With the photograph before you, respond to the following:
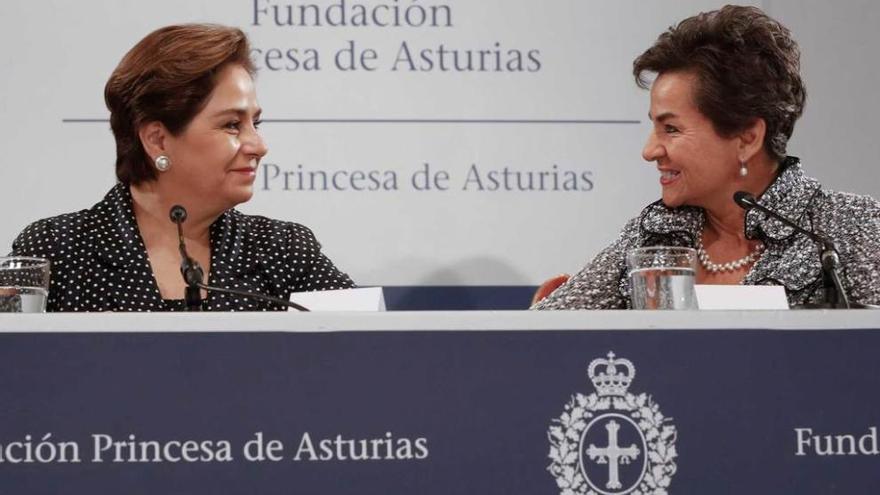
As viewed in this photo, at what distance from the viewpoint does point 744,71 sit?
9.16ft

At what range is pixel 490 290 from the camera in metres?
3.38

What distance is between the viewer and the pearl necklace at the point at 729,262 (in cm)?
274

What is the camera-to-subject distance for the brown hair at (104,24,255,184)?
2818 mm

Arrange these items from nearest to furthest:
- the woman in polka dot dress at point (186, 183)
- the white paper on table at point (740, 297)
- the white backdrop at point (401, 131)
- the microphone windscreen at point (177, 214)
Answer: the white paper on table at point (740, 297) < the microphone windscreen at point (177, 214) < the woman in polka dot dress at point (186, 183) < the white backdrop at point (401, 131)

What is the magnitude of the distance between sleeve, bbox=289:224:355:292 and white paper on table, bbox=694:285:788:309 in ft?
3.30

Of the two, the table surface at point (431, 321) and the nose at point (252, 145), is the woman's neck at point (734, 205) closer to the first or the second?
the nose at point (252, 145)

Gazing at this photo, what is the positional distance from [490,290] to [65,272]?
1138mm

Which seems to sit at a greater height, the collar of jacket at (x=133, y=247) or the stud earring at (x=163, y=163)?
the stud earring at (x=163, y=163)

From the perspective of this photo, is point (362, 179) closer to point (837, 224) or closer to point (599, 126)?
point (599, 126)

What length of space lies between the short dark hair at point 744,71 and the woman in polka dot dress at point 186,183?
2.96 feet

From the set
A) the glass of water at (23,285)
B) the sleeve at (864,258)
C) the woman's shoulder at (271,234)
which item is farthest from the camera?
the woman's shoulder at (271,234)

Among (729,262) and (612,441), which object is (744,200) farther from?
(612,441)

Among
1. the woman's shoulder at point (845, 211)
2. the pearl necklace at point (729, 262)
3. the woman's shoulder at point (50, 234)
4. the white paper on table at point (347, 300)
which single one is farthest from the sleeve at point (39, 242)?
the woman's shoulder at point (845, 211)

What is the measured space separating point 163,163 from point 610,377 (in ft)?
5.26
